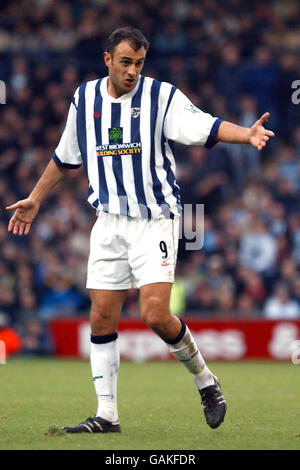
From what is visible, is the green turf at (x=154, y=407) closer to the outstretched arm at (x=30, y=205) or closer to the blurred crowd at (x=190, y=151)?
the outstretched arm at (x=30, y=205)

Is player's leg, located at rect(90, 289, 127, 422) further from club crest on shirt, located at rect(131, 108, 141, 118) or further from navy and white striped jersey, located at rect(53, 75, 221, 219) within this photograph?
club crest on shirt, located at rect(131, 108, 141, 118)

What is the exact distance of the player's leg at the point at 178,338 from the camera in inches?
204

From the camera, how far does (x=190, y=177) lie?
14.2 m

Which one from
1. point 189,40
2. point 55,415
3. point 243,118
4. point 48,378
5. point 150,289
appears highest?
point 189,40

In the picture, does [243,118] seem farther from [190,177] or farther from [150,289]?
[150,289]

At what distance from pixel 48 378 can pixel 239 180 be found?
19.5ft

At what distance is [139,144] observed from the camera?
532cm

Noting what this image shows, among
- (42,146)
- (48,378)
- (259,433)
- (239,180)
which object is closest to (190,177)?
(239,180)

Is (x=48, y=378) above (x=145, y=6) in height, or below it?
below

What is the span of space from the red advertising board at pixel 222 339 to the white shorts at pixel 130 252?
6.74 m

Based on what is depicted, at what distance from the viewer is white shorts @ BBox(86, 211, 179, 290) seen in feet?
17.2

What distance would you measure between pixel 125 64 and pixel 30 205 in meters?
1.03

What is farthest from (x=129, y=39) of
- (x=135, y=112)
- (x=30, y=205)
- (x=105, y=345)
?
(x=105, y=345)

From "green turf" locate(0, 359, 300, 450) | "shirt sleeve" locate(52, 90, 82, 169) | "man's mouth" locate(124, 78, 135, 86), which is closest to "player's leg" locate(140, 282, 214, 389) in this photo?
"green turf" locate(0, 359, 300, 450)
